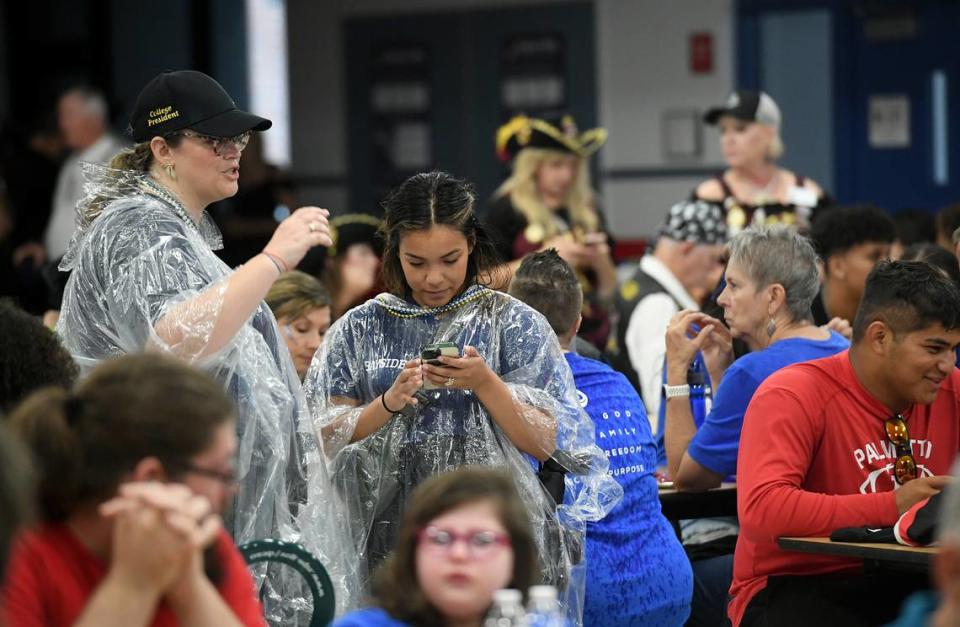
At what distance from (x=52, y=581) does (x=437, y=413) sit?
1.22 m

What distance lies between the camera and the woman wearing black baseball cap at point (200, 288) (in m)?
2.90

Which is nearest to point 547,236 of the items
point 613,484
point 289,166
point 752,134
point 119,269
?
point 752,134

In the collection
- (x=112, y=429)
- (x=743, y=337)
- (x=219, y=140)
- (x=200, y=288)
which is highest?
(x=219, y=140)

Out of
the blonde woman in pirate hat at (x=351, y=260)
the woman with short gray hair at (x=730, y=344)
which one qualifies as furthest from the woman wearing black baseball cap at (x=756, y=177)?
the woman with short gray hair at (x=730, y=344)

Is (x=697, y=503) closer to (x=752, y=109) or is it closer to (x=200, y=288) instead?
(x=200, y=288)

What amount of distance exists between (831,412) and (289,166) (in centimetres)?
750

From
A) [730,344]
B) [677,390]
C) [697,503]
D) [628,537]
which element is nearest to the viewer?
[628,537]

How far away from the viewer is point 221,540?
85.2 inches

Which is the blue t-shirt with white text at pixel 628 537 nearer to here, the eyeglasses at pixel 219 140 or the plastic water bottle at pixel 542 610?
the eyeglasses at pixel 219 140

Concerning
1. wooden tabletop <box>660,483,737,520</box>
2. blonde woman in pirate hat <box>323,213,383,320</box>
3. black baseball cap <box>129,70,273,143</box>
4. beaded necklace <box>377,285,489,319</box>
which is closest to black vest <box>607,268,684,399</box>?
blonde woman in pirate hat <box>323,213,383,320</box>

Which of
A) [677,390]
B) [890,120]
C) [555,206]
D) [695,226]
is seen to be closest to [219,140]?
[677,390]

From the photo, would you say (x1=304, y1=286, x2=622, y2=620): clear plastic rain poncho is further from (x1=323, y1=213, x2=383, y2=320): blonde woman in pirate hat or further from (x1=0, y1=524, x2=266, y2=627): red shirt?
(x1=323, y1=213, x2=383, y2=320): blonde woman in pirate hat

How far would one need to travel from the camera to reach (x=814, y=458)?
125 inches

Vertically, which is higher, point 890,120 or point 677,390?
point 890,120
